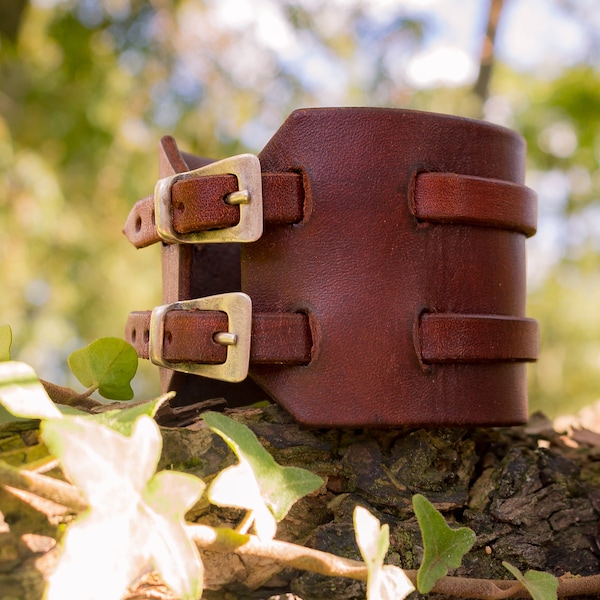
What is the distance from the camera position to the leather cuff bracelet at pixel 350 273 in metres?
0.81

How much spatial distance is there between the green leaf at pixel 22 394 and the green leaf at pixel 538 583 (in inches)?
17.3

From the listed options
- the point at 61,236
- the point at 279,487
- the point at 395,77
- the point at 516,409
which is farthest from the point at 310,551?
the point at 61,236

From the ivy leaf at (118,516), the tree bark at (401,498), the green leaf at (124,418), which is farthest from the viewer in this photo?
the tree bark at (401,498)

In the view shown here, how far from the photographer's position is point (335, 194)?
2.69 ft

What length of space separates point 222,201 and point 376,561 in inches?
16.6

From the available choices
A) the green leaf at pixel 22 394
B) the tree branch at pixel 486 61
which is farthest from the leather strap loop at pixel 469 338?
the tree branch at pixel 486 61

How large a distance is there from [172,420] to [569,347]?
23.7 feet

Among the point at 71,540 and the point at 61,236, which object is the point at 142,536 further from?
the point at 61,236

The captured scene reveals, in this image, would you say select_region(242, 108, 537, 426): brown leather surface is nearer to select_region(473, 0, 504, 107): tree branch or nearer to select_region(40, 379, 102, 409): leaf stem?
select_region(40, 379, 102, 409): leaf stem

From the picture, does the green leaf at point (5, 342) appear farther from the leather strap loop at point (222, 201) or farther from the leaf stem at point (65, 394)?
the leather strap loop at point (222, 201)

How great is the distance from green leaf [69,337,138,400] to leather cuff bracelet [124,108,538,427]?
7 cm

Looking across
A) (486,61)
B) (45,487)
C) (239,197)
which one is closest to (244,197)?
(239,197)

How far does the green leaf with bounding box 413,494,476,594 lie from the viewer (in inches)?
25.8

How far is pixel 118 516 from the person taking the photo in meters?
0.51
